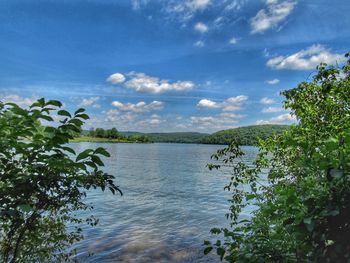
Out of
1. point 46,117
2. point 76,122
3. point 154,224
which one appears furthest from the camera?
point 154,224

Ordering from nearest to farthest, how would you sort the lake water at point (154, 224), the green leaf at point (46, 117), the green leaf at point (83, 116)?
1. the green leaf at point (46, 117)
2. the green leaf at point (83, 116)
3. the lake water at point (154, 224)

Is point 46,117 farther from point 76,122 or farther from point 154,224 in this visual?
point 154,224

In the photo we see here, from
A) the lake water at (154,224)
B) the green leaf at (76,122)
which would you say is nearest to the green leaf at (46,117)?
the green leaf at (76,122)

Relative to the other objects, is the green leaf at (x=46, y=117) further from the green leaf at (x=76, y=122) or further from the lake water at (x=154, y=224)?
the lake water at (x=154, y=224)

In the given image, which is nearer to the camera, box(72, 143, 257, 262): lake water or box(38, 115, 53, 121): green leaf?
box(38, 115, 53, 121): green leaf

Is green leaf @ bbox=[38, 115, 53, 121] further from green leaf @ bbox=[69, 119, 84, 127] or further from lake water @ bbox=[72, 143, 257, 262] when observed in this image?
lake water @ bbox=[72, 143, 257, 262]

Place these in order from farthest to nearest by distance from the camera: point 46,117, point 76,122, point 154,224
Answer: point 154,224
point 76,122
point 46,117

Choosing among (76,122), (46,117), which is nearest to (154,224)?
(76,122)

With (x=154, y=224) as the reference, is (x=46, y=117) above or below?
above

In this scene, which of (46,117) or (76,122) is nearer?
(46,117)

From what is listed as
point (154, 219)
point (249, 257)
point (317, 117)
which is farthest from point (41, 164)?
point (154, 219)

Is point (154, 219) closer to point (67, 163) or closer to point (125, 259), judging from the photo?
point (125, 259)

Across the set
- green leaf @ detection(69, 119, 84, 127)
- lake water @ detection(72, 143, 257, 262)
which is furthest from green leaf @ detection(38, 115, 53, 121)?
lake water @ detection(72, 143, 257, 262)

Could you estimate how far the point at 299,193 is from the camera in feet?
10.5
